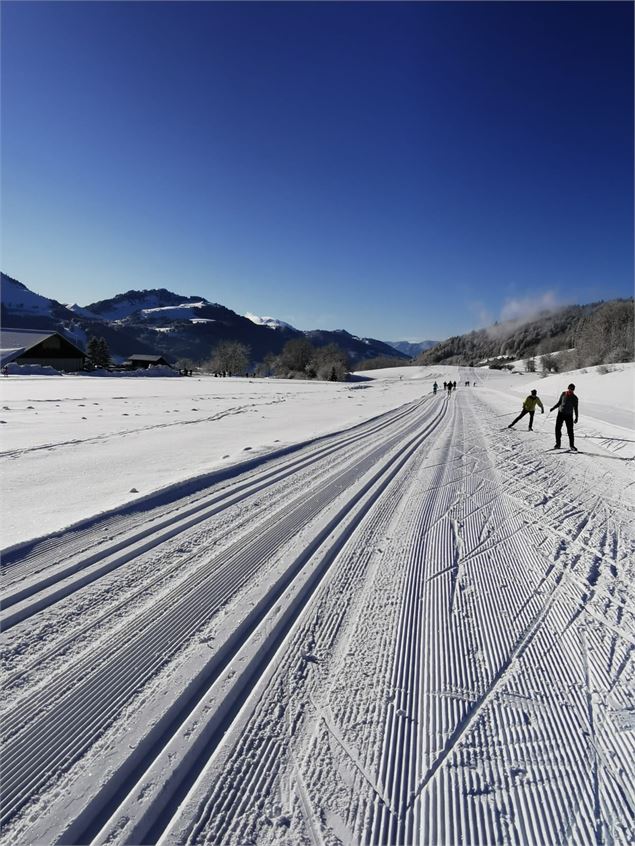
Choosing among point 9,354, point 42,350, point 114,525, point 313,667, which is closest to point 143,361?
point 42,350

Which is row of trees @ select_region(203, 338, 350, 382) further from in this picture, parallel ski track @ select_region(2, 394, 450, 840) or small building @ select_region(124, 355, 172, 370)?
parallel ski track @ select_region(2, 394, 450, 840)

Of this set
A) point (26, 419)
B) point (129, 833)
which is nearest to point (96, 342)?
point (26, 419)

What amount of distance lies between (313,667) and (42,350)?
6663 centimetres

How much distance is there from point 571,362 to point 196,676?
282 feet

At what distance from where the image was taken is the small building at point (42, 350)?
53.8 m

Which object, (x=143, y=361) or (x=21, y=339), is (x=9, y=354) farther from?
(x=143, y=361)

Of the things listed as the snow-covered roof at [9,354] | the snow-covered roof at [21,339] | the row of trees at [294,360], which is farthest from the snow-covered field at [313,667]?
the row of trees at [294,360]

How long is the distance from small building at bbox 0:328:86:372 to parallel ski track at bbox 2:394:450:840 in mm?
60445

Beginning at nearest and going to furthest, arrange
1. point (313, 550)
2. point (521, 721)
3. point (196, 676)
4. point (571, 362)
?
point (521, 721)
point (196, 676)
point (313, 550)
point (571, 362)

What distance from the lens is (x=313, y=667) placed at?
2574mm

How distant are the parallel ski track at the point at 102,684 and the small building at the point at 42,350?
60445mm

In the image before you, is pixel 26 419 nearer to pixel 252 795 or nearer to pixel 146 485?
pixel 146 485

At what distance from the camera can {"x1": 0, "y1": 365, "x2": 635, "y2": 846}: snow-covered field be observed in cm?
177

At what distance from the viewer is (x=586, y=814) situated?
1.78 m
